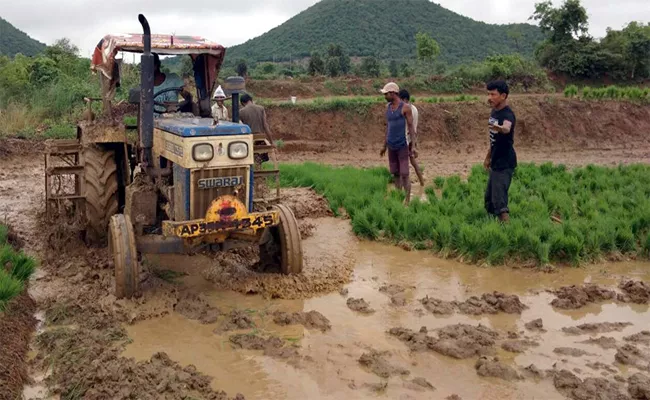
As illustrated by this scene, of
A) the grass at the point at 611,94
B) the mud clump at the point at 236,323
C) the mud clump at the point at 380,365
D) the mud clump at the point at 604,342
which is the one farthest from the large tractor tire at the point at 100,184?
the grass at the point at 611,94

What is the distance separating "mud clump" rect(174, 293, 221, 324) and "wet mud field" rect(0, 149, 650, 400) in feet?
0.06

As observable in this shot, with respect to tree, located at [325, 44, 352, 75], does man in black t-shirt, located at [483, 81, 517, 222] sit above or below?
below

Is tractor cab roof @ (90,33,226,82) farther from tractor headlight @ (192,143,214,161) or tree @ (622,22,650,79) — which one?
tree @ (622,22,650,79)

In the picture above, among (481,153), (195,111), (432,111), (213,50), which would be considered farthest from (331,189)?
(432,111)

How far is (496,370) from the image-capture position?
421 centimetres

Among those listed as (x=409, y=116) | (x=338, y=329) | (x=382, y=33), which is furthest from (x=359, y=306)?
(x=382, y=33)

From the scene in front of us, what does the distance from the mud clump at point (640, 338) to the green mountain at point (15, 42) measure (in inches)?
1950

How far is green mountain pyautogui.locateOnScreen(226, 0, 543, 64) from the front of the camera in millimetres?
53750

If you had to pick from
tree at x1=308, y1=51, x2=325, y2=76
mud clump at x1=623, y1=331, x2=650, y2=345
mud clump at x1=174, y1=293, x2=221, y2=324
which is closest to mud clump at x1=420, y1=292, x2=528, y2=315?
mud clump at x1=623, y1=331, x2=650, y2=345

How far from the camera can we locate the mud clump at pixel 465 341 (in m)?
4.52

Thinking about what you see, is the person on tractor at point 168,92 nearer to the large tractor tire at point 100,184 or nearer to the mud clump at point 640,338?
the large tractor tire at point 100,184

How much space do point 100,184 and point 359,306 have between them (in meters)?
3.10

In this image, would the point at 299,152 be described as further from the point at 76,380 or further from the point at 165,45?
the point at 76,380

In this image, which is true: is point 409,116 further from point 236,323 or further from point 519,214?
point 236,323
